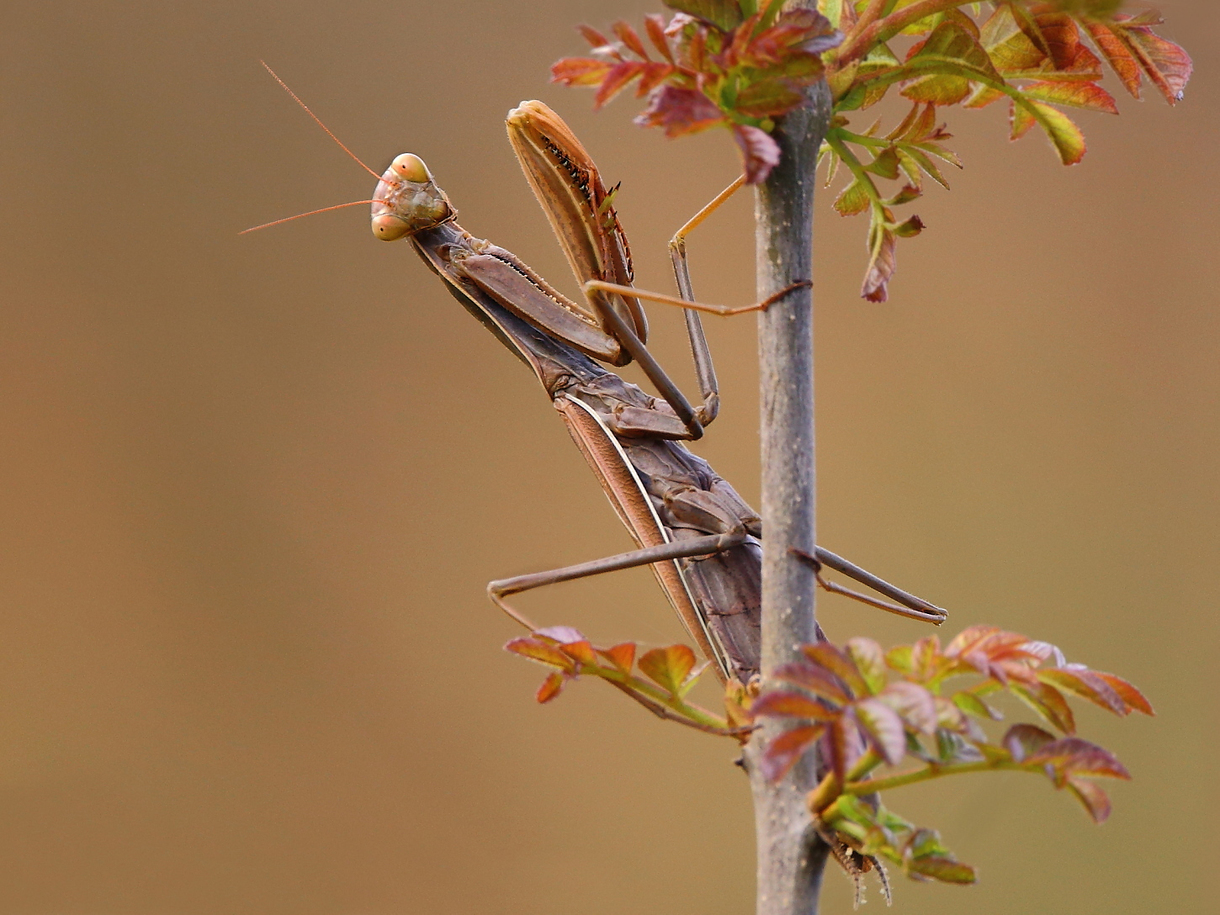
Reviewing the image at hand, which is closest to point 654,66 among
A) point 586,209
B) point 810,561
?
point 810,561

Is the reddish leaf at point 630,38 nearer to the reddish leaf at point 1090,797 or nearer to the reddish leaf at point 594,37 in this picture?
the reddish leaf at point 594,37

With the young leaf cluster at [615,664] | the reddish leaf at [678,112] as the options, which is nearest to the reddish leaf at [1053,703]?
the young leaf cluster at [615,664]

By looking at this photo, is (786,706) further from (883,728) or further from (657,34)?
(657,34)

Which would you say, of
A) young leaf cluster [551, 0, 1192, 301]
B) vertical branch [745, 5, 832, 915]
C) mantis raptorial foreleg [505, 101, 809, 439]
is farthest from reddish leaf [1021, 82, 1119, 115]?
mantis raptorial foreleg [505, 101, 809, 439]

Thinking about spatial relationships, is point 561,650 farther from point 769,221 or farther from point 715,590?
point 715,590

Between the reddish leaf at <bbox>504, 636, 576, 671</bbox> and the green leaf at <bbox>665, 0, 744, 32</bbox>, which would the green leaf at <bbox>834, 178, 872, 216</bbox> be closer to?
the green leaf at <bbox>665, 0, 744, 32</bbox>

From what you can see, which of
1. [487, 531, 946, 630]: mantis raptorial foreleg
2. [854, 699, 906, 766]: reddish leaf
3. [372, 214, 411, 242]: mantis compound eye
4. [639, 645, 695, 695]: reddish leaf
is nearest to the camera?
[854, 699, 906, 766]: reddish leaf
